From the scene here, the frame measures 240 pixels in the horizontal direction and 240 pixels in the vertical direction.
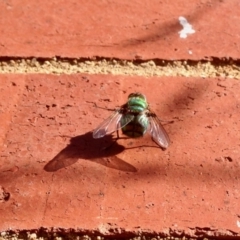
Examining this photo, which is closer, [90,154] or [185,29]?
[90,154]

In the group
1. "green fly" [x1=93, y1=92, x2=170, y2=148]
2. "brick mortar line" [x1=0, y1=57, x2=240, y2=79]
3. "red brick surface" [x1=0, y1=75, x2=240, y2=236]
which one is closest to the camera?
"red brick surface" [x1=0, y1=75, x2=240, y2=236]

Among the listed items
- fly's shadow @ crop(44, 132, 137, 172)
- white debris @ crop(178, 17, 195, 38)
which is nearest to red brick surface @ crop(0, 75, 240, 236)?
fly's shadow @ crop(44, 132, 137, 172)

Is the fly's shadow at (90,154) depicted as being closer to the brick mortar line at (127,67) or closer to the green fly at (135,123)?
the green fly at (135,123)

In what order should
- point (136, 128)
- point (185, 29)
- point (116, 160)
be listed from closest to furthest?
point (116, 160) → point (136, 128) → point (185, 29)

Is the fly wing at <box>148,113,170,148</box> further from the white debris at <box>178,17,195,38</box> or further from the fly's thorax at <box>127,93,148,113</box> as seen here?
the white debris at <box>178,17,195,38</box>

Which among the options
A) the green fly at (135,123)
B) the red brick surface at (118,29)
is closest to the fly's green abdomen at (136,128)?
the green fly at (135,123)

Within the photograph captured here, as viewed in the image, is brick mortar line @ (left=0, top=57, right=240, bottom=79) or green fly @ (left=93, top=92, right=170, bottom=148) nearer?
green fly @ (left=93, top=92, right=170, bottom=148)

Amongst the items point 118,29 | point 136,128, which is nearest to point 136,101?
Answer: point 136,128

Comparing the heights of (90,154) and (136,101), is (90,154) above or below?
below

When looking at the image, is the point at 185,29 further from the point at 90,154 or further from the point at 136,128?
the point at 90,154
